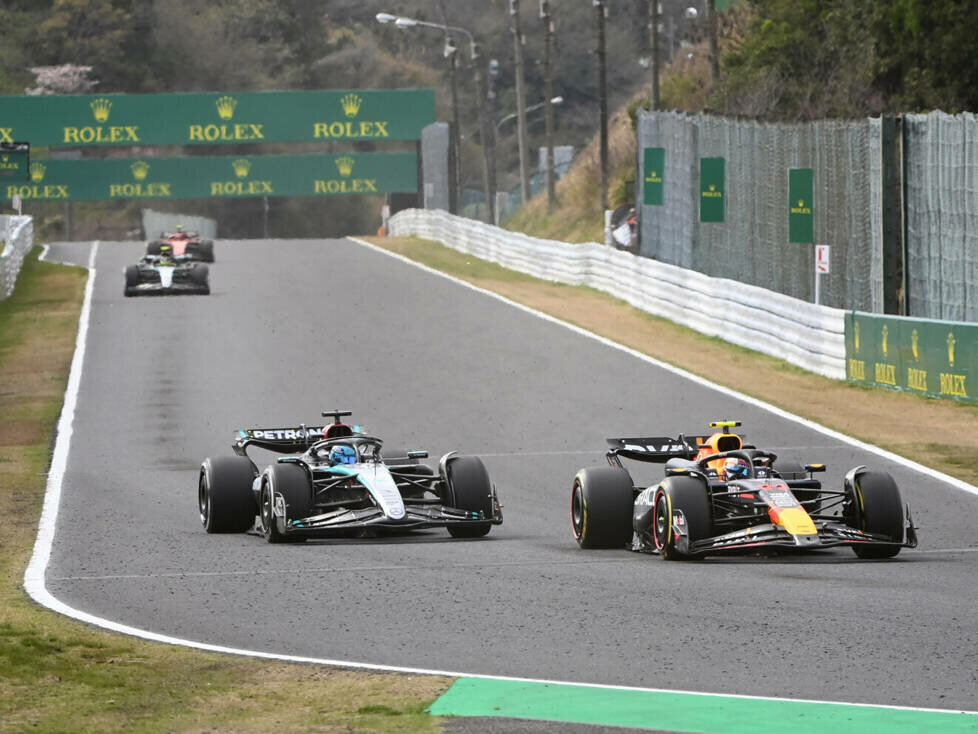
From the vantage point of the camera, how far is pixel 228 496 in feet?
50.7

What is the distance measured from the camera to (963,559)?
521 inches

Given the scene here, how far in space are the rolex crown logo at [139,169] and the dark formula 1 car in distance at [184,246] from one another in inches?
1127

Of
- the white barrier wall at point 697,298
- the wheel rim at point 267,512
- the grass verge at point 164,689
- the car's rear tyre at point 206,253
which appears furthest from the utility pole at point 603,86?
the grass verge at point 164,689

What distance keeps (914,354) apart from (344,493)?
1178cm

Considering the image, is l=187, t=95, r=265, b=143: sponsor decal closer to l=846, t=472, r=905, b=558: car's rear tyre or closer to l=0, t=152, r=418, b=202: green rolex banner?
l=0, t=152, r=418, b=202: green rolex banner

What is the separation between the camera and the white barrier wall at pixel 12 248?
4194 cm

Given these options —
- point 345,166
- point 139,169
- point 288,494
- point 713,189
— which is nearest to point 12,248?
point 713,189

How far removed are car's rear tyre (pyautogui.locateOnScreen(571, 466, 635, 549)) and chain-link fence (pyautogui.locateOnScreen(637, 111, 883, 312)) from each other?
14660 mm

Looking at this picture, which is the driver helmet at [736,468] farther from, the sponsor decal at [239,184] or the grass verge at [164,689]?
the sponsor decal at [239,184]

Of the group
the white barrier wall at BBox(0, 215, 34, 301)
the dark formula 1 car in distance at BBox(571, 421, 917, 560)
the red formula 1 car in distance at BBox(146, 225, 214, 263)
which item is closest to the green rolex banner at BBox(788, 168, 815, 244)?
the dark formula 1 car in distance at BBox(571, 421, 917, 560)

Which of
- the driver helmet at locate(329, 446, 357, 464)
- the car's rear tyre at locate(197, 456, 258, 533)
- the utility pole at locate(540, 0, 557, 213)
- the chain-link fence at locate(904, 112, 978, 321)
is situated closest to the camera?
the driver helmet at locate(329, 446, 357, 464)

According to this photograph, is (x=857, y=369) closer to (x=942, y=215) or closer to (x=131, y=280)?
(x=942, y=215)

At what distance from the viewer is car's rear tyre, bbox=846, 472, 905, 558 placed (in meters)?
13.1

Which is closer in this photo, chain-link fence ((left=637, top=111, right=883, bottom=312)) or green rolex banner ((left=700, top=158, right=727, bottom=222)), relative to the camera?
chain-link fence ((left=637, top=111, right=883, bottom=312))
